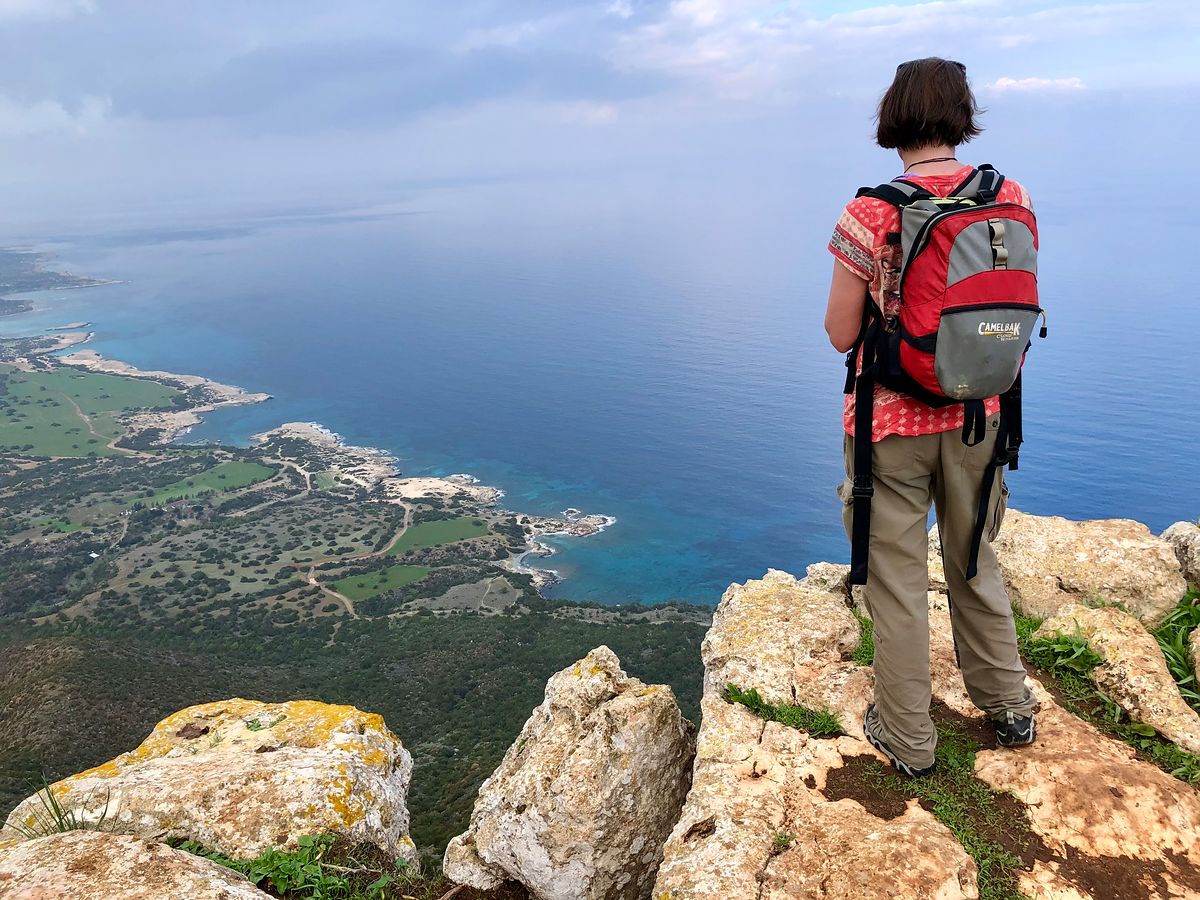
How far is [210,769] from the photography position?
6.10 m

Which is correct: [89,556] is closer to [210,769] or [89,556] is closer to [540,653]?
[540,653]

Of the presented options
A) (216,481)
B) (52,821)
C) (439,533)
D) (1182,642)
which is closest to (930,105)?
(1182,642)

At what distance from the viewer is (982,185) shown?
3.75 meters

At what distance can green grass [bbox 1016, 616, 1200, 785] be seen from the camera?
4637mm

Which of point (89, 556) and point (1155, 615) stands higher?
point (1155, 615)

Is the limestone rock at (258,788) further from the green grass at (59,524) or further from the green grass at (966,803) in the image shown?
the green grass at (59,524)

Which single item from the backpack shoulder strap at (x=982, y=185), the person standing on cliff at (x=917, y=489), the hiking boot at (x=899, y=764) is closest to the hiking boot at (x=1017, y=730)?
the person standing on cliff at (x=917, y=489)

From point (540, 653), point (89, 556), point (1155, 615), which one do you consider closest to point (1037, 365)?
point (540, 653)

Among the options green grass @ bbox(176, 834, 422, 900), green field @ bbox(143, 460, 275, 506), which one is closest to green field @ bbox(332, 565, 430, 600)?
green field @ bbox(143, 460, 275, 506)

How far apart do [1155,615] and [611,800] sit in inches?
216

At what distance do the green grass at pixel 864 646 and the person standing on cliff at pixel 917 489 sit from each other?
4.06 feet

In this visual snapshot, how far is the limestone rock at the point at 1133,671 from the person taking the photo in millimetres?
4918

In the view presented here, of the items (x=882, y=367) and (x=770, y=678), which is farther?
(x=770, y=678)

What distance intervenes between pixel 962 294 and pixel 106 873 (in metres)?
5.68
